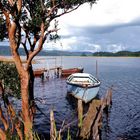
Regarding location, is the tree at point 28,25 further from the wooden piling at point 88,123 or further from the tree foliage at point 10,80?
the wooden piling at point 88,123

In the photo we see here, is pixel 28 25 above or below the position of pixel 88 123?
above

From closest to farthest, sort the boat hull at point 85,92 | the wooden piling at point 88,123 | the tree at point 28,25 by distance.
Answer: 1. the tree at point 28,25
2. the wooden piling at point 88,123
3. the boat hull at point 85,92

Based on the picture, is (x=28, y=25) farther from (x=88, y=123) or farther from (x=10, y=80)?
(x=88, y=123)

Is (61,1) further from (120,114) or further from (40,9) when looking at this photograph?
(120,114)

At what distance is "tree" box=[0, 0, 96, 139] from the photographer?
13508 mm

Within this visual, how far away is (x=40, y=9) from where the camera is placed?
1495 centimetres

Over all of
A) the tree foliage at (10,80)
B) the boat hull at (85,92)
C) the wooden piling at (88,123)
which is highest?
the tree foliage at (10,80)

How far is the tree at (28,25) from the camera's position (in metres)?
13.5

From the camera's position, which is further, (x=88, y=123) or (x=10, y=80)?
(x=88, y=123)

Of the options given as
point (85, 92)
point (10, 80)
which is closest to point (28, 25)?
point (10, 80)

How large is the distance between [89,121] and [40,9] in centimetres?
1203

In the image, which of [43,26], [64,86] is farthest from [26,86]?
[64,86]

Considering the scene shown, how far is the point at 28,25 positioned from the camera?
15906 mm

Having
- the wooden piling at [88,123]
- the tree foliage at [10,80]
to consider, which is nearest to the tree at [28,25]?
the tree foliage at [10,80]
